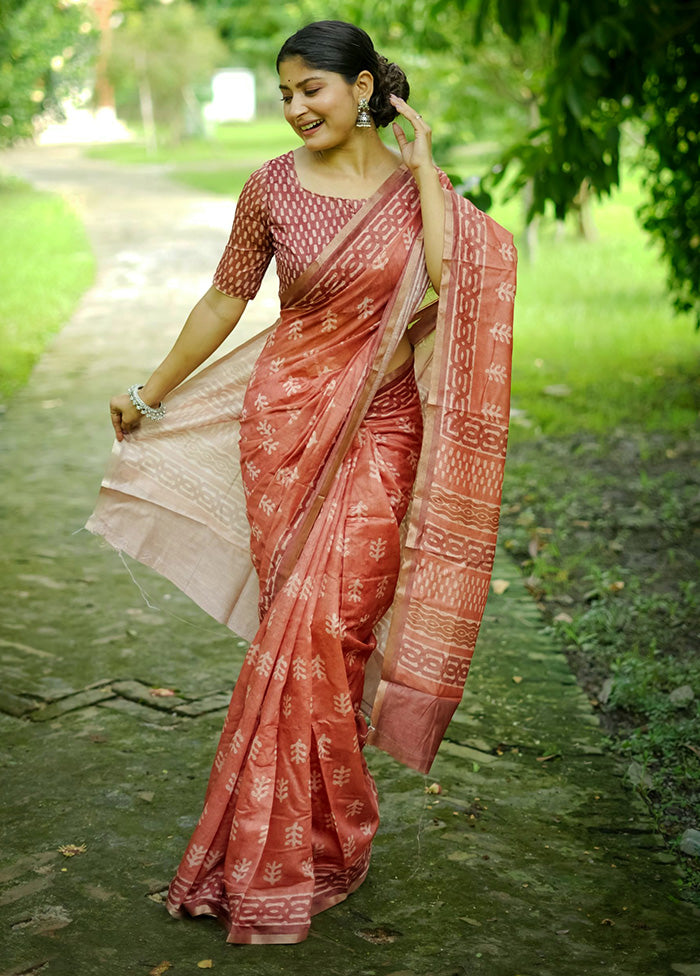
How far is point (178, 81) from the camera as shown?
1609 inches

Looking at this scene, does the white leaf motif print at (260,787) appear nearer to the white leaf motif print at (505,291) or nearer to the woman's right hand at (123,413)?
the woman's right hand at (123,413)

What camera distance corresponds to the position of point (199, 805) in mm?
3803

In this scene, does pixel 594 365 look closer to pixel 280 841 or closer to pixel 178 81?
pixel 280 841

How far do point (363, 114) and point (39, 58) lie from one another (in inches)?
718

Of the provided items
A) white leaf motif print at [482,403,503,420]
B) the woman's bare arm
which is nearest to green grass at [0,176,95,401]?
the woman's bare arm

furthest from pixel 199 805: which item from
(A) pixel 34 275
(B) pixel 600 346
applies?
(A) pixel 34 275

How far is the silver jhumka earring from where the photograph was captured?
10.0 ft

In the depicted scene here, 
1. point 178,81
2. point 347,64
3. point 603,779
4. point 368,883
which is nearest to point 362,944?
point 368,883

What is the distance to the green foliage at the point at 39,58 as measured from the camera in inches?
703

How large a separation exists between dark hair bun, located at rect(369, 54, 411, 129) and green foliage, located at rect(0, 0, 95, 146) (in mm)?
11855

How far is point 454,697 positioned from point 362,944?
66 centimetres

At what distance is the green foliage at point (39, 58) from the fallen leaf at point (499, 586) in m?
10.4

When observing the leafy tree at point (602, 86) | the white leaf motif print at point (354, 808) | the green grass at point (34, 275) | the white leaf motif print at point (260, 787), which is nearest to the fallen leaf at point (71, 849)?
the white leaf motif print at point (260, 787)

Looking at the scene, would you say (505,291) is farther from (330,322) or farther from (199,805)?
(199,805)
